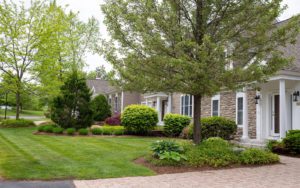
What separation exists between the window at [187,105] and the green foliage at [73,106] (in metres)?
6.77

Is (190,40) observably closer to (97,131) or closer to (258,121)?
(258,121)

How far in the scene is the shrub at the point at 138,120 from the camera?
1775 cm

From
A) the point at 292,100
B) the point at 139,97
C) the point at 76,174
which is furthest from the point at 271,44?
the point at 139,97

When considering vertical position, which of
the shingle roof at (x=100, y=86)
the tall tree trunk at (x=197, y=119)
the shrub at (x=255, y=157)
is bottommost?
the shrub at (x=255, y=157)

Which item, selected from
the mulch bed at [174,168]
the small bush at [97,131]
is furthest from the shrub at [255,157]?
the small bush at [97,131]

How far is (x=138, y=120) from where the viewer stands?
58.2 ft

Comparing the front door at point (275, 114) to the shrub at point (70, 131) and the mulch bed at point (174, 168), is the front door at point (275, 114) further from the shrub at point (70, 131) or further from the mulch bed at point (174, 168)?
the shrub at point (70, 131)

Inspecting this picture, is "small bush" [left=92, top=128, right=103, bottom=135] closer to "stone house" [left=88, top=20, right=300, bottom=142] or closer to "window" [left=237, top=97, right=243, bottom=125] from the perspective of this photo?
→ "stone house" [left=88, top=20, right=300, bottom=142]

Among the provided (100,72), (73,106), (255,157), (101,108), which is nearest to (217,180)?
(255,157)

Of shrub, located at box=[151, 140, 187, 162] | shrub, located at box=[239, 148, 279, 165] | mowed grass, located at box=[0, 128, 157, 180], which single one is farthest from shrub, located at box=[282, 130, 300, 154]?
mowed grass, located at box=[0, 128, 157, 180]

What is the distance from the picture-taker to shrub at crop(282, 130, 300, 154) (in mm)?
10865

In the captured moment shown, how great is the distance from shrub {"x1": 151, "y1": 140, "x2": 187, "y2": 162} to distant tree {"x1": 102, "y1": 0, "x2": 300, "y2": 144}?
166 centimetres

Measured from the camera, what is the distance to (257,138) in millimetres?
14477

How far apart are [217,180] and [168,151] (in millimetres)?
2185
